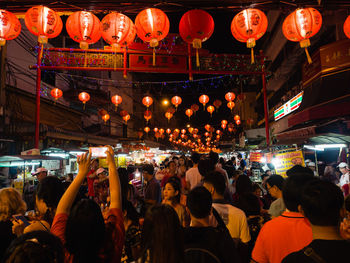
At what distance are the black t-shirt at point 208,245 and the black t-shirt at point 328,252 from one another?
507mm

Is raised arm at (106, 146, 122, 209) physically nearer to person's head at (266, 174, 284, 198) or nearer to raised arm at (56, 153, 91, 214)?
raised arm at (56, 153, 91, 214)

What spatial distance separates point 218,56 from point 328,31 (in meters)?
6.48

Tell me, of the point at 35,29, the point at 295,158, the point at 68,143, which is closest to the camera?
the point at 35,29

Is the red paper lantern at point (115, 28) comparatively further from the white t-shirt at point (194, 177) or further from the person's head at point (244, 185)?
the person's head at point (244, 185)

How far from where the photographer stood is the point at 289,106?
16.1 metres

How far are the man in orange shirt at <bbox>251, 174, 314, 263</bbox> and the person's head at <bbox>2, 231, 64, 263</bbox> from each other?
83.0 inches

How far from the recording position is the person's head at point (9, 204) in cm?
296

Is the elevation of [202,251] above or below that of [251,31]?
below

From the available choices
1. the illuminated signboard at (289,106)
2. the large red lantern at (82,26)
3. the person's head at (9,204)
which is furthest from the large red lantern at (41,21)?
the illuminated signboard at (289,106)

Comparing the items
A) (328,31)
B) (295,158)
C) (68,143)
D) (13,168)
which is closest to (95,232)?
(295,158)

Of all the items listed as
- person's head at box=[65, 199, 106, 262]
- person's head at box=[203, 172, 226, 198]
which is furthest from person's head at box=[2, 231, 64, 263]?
person's head at box=[203, 172, 226, 198]

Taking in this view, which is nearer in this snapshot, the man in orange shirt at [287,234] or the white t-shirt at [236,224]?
the man in orange shirt at [287,234]

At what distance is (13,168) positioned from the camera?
40.5 ft

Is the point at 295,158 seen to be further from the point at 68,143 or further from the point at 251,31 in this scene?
the point at 68,143
